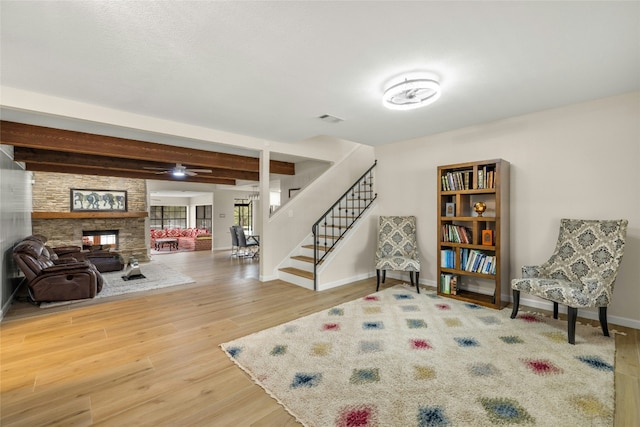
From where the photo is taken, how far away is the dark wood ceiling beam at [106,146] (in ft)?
12.7

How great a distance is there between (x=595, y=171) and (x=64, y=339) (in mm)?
6071

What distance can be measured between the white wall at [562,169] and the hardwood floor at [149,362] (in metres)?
1.08

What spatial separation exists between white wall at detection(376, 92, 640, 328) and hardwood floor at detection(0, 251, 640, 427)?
1.08m

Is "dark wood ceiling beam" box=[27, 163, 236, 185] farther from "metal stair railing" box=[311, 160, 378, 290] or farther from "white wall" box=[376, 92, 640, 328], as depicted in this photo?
"white wall" box=[376, 92, 640, 328]

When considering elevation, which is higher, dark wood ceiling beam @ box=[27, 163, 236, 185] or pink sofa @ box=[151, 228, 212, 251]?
dark wood ceiling beam @ box=[27, 163, 236, 185]

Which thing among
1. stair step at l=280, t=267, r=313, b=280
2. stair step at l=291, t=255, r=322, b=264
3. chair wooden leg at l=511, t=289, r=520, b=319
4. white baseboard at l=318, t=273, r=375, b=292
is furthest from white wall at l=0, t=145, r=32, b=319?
chair wooden leg at l=511, t=289, r=520, b=319

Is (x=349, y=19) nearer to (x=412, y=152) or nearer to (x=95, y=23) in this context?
(x=95, y=23)

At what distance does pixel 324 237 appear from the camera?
18.5ft

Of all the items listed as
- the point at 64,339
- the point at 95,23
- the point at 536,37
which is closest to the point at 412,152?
the point at 536,37

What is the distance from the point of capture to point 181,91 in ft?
9.89

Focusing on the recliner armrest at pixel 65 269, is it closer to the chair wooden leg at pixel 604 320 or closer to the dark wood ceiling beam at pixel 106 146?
the dark wood ceiling beam at pixel 106 146

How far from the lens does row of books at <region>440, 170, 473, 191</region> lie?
3.89 metres

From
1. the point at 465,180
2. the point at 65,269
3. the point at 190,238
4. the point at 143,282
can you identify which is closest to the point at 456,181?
the point at 465,180

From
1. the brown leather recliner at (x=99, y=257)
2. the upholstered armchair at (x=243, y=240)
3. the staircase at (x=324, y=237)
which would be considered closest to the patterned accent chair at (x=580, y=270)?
the staircase at (x=324, y=237)
